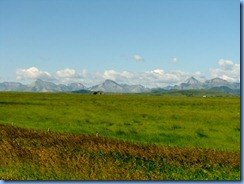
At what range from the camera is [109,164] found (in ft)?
36.6

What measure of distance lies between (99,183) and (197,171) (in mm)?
3208

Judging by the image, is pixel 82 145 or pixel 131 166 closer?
pixel 131 166

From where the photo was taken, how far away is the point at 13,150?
38.9ft

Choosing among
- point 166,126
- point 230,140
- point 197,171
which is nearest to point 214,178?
point 197,171

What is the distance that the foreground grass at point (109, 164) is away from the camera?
400 inches

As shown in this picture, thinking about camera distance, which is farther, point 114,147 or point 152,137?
point 152,137

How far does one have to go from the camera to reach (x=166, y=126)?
2895 centimetres

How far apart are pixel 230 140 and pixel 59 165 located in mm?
14589

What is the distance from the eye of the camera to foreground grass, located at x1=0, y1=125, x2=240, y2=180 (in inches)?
400

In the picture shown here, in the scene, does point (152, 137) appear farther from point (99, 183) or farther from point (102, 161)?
point (99, 183)

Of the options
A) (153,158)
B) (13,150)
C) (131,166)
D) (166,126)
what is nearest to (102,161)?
(131,166)

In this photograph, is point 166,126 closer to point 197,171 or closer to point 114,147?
point 114,147

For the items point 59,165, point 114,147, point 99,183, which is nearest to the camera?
point 99,183

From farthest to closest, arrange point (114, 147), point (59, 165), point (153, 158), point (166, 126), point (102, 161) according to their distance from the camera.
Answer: point (166, 126) < point (114, 147) < point (153, 158) < point (102, 161) < point (59, 165)
